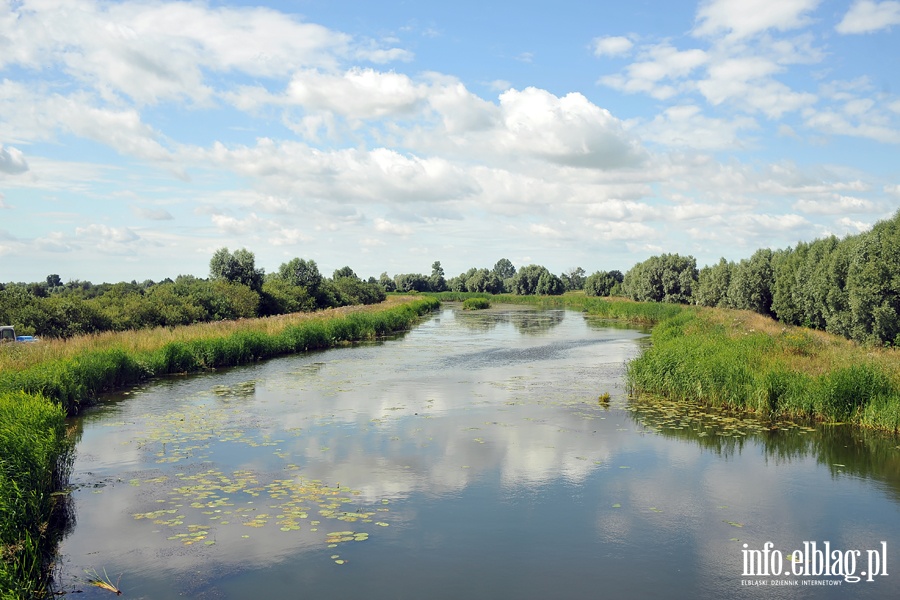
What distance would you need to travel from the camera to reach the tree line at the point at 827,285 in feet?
91.3

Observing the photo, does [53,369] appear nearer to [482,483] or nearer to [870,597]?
[482,483]

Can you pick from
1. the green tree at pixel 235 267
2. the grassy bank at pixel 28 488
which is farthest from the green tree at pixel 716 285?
the grassy bank at pixel 28 488

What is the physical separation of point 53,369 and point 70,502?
28.9 ft

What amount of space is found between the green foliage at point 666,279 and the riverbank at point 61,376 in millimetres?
41178

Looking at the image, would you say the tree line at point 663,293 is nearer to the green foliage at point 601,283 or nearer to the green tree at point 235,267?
the green tree at point 235,267

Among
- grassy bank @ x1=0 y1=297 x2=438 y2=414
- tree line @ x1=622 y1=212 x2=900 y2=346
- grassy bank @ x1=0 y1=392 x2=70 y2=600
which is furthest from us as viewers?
tree line @ x1=622 y1=212 x2=900 y2=346

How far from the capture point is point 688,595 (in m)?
8.32

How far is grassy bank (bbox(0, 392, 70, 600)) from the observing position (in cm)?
811

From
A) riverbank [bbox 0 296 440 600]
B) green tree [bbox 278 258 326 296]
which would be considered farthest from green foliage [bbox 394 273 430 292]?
riverbank [bbox 0 296 440 600]

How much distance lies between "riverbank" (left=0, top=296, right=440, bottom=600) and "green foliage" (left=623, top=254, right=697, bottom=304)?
135 ft

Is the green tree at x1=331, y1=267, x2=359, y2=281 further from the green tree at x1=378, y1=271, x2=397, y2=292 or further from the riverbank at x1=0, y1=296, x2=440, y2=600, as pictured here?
the riverbank at x1=0, y1=296, x2=440, y2=600

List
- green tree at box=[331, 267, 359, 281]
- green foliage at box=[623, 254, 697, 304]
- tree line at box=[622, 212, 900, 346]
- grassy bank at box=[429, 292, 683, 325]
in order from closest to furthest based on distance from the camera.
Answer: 1. tree line at box=[622, 212, 900, 346]
2. grassy bank at box=[429, 292, 683, 325]
3. green foliage at box=[623, 254, 697, 304]
4. green tree at box=[331, 267, 359, 281]

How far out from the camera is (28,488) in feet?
32.2

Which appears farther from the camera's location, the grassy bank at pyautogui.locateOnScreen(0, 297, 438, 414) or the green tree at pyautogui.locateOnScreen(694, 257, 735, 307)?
the green tree at pyautogui.locateOnScreen(694, 257, 735, 307)
